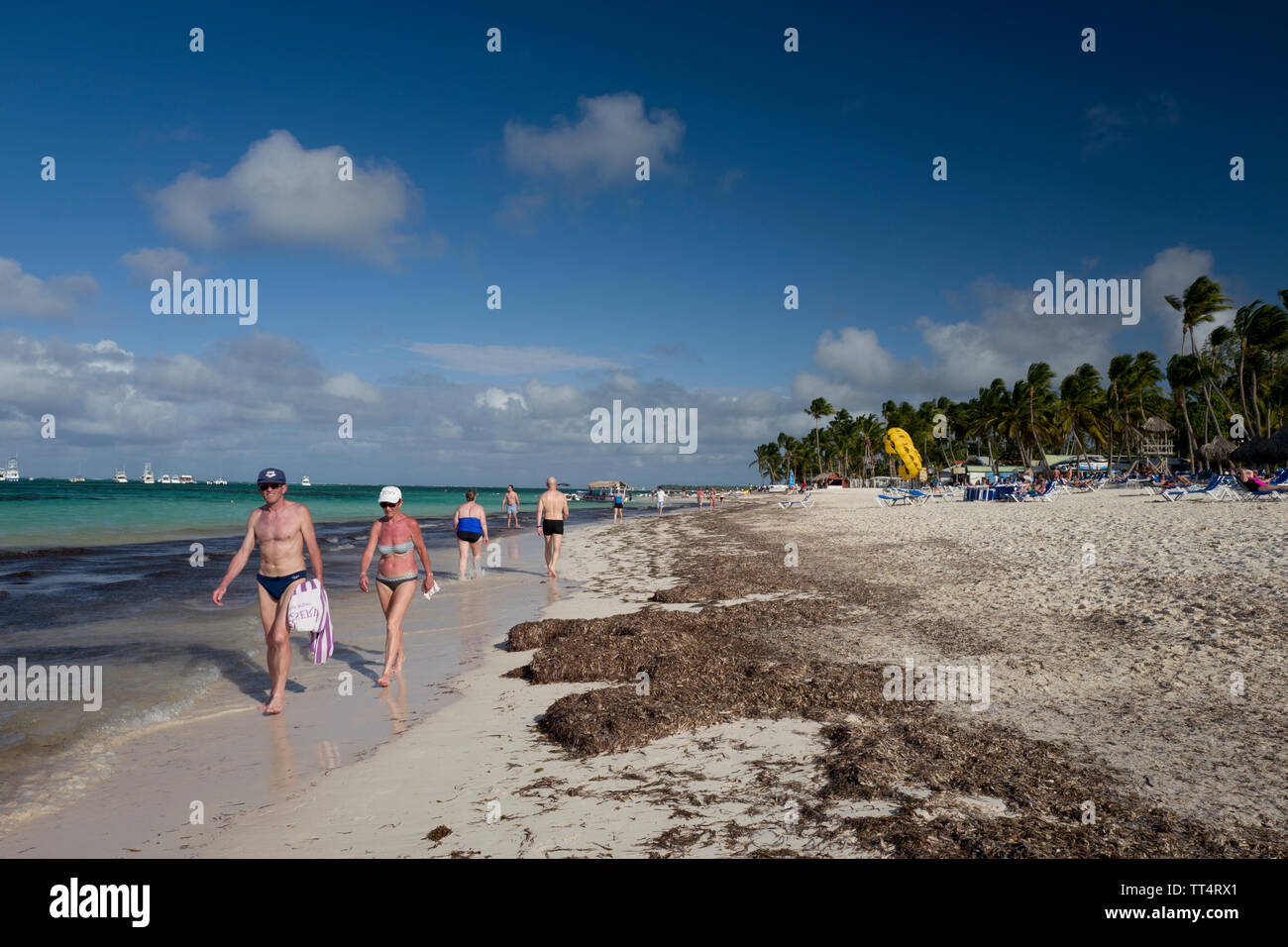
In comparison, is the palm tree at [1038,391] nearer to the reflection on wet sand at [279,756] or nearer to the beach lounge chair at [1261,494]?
the beach lounge chair at [1261,494]

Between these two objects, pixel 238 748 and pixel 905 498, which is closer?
pixel 238 748

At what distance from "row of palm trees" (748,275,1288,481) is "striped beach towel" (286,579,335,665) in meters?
53.7

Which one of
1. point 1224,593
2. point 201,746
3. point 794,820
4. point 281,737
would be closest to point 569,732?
point 794,820

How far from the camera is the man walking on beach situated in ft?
20.4

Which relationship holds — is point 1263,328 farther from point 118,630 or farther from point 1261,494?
point 118,630

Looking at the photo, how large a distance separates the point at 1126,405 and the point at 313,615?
82478mm

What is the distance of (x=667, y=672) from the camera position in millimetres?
6289

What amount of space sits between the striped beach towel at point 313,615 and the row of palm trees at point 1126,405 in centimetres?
5369

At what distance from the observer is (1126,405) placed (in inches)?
2677

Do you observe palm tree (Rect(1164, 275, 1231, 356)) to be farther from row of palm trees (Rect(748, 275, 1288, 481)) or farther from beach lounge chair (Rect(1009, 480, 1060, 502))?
beach lounge chair (Rect(1009, 480, 1060, 502))

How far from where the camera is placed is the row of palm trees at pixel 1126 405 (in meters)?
49.7

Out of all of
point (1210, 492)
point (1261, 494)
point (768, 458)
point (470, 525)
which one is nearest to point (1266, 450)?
point (1210, 492)
